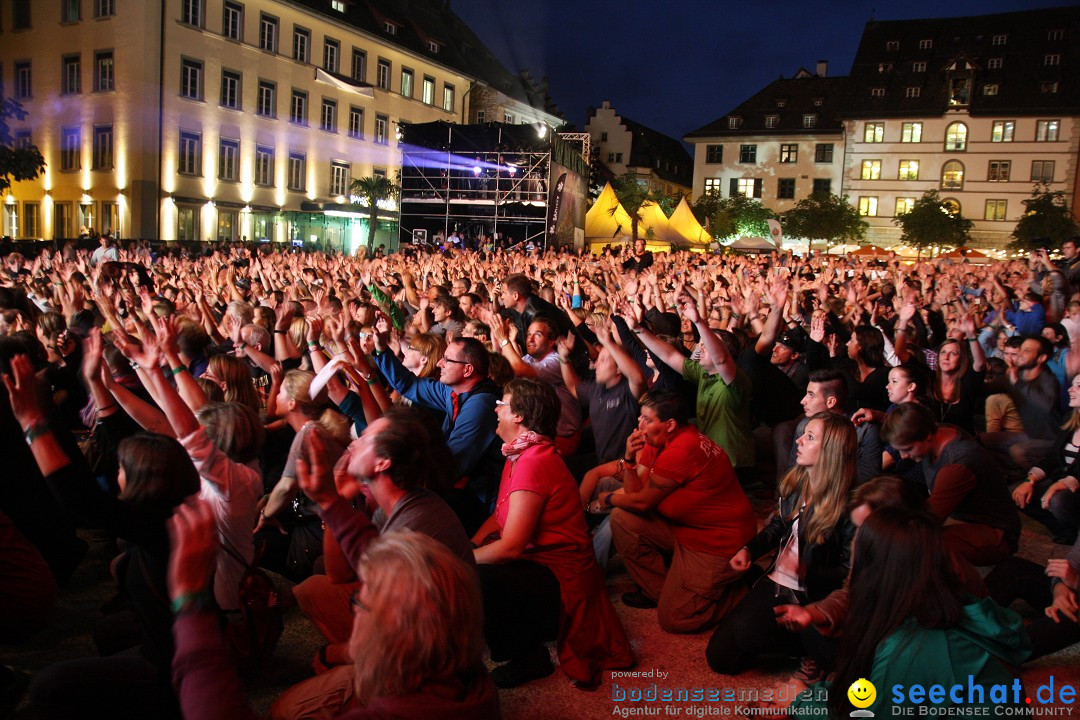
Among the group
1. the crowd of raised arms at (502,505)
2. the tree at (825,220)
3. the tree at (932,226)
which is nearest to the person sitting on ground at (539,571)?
the crowd of raised arms at (502,505)

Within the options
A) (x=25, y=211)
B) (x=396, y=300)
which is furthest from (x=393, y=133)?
(x=396, y=300)

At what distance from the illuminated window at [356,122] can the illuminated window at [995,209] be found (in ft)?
132

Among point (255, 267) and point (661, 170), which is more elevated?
point (661, 170)

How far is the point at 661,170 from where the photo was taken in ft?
234

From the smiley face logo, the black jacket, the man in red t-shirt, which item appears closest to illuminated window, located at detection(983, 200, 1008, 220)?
the man in red t-shirt

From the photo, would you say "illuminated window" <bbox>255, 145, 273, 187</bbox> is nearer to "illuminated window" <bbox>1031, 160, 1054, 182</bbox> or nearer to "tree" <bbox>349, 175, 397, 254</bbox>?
"tree" <bbox>349, 175, 397, 254</bbox>

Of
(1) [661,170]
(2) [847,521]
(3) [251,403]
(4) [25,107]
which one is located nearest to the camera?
(2) [847,521]

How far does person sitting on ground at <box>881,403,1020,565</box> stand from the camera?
4.37m

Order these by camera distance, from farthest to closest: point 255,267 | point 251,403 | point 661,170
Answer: point 661,170 < point 255,267 < point 251,403

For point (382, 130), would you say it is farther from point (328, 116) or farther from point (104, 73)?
point (104, 73)

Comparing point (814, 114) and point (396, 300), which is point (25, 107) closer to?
point (396, 300)

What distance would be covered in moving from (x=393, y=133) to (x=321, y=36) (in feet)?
21.7

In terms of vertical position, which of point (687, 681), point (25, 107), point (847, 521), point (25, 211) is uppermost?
point (25, 107)

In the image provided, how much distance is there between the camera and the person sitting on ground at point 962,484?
4.37m
